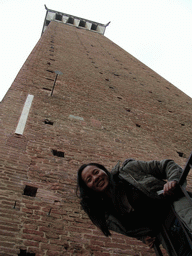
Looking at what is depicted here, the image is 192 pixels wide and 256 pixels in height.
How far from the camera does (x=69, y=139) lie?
4.41 meters

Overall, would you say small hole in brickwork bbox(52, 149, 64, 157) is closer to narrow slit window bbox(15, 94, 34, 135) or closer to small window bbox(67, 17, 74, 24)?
narrow slit window bbox(15, 94, 34, 135)

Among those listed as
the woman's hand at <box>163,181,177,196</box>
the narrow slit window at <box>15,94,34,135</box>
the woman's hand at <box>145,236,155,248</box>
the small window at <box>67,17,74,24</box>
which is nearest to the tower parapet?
the small window at <box>67,17,74,24</box>

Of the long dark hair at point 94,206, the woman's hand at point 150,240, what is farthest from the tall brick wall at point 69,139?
the long dark hair at point 94,206

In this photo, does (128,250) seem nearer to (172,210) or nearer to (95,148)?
(172,210)

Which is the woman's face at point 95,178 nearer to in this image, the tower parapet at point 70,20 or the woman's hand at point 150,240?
the woman's hand at point 150,240

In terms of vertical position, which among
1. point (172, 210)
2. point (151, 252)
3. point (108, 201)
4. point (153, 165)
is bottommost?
point (151, 252)

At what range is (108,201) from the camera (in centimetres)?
210

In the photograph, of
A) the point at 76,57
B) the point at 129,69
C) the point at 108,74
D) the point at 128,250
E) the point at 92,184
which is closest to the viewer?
the point at 92,184

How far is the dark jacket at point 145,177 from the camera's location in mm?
1994

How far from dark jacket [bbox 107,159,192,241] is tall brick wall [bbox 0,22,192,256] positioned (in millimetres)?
836

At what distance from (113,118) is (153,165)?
11.8 ft

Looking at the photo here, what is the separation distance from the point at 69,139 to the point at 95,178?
236 cm

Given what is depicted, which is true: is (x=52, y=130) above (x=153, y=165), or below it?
below

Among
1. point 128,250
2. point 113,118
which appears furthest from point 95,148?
point 128,250
